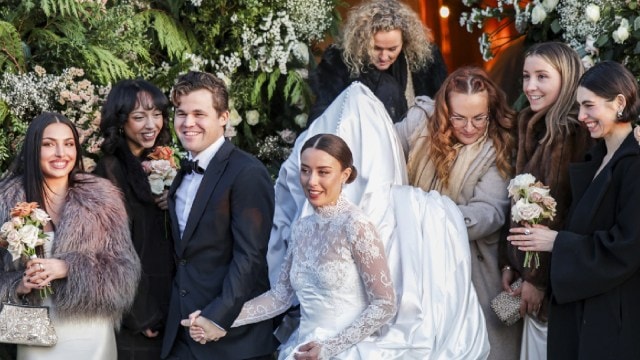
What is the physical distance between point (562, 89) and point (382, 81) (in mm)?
1331

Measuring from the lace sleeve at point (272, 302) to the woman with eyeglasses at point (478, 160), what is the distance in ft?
3.44

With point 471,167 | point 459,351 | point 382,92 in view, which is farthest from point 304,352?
point 382,92

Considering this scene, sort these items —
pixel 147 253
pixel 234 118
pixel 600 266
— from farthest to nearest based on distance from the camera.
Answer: pixel 234 118 → pixel 147 253 → pixel 600 266

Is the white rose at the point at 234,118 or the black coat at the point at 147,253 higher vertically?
the white rose at the point at 234,118

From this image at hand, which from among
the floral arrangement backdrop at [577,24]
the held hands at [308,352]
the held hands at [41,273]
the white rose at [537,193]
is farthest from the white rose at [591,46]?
the held hands at [41,273]

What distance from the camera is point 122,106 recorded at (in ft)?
20.0

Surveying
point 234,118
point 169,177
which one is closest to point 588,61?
point 234,118

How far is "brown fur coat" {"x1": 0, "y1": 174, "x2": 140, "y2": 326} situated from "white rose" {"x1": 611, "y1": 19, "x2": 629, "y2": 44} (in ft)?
9.48

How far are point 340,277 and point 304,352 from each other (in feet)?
1.15

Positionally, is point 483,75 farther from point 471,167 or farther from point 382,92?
point 382,92

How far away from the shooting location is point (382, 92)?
6754mm

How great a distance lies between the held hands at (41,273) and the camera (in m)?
5.38

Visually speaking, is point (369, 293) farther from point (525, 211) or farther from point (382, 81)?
point (382, 81)

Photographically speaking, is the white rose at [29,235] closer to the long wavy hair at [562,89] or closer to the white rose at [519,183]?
the white rose at [519,183]
